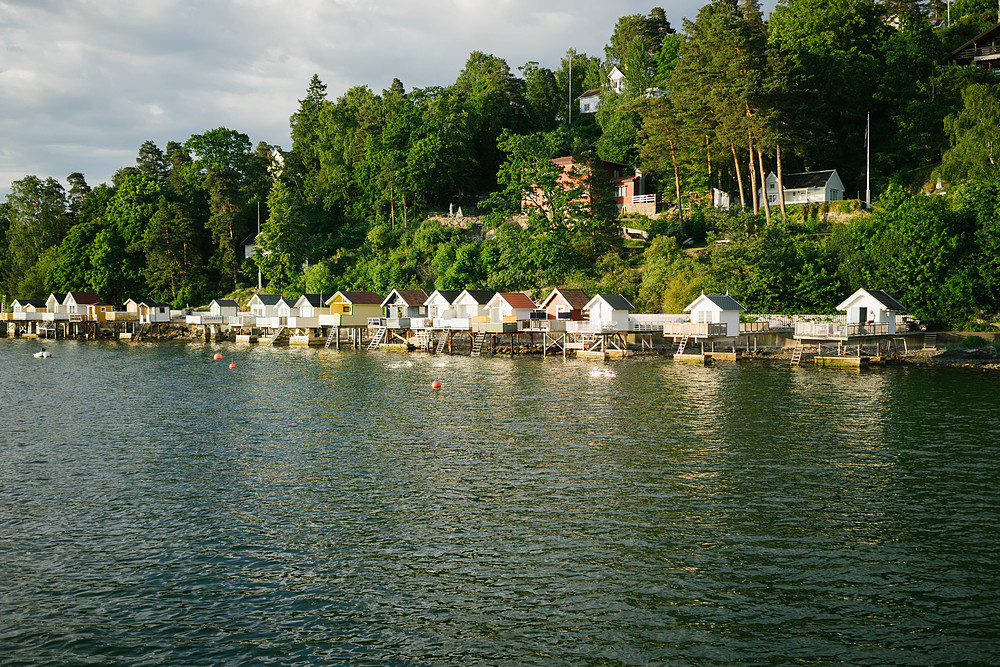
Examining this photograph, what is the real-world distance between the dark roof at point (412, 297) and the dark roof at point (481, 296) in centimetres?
934

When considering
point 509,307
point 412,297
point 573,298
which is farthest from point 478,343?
point 412,297

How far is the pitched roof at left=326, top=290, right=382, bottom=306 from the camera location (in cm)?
8744

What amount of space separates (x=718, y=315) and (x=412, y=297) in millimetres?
37945

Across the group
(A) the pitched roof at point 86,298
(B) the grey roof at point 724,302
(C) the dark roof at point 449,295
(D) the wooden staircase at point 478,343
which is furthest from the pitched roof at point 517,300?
(A) the pitched roof at point 86,298

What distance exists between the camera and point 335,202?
118 meters

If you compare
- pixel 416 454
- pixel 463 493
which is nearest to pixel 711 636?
pixel 463 493

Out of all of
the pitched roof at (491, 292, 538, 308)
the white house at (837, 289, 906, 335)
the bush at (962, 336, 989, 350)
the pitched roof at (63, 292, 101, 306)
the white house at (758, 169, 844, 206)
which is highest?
the white house at (758, 169, 844, 206)

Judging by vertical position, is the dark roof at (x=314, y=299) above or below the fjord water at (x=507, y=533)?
above

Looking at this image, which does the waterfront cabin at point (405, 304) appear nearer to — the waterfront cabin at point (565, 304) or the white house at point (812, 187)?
the waterfront cabin at point (565, 304)

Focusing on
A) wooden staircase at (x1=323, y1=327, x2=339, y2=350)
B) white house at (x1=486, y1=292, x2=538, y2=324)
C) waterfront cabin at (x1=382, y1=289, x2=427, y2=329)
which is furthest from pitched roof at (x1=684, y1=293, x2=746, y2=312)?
wooden staircase at (x1=323, y1=327, x2=339, y2=350)

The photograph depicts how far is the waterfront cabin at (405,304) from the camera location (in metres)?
83.9

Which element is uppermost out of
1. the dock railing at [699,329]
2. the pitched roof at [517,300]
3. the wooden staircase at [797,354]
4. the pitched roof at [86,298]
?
the pitched roof at [86,298]

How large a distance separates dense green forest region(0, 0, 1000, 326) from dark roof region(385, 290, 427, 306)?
5.11m

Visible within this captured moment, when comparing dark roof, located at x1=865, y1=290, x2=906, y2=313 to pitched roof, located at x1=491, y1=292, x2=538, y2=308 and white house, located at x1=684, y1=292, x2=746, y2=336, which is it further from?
pitched roof, located at x1=491, y1=292, x2=538, y2=308
